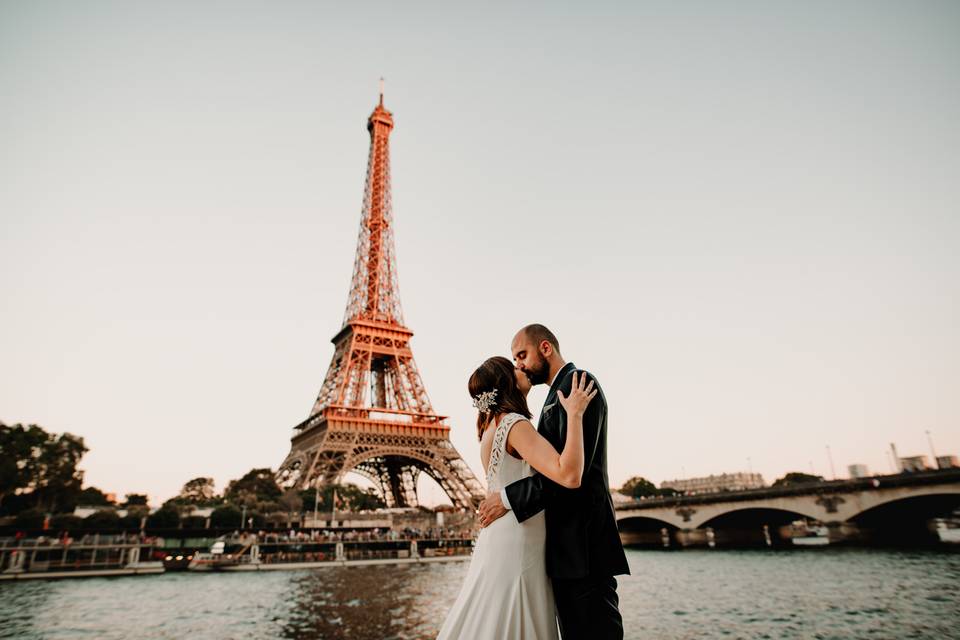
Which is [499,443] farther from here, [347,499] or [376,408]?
[347,499]

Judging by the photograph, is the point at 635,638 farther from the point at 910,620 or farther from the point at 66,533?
the point at 66,533

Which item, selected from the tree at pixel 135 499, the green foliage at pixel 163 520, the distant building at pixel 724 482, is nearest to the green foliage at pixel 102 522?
the green foliage at pixel 163 520

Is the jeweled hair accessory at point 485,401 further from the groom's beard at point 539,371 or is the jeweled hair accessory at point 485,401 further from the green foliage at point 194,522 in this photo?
the green foliage at point 194,522

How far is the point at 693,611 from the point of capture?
16.7 m

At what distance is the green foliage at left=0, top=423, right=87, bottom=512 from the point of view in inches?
1868

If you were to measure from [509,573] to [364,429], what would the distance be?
4315cm

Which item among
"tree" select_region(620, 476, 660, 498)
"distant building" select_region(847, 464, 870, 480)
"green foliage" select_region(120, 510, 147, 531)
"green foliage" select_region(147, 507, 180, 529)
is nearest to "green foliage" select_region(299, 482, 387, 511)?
"green foliage" select_region(147, 507, 180, 529)

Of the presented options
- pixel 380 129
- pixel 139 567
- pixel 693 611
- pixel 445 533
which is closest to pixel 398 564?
pixel 445 533

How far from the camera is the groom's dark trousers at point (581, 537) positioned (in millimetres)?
2668

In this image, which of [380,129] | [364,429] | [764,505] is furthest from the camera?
[380,129]

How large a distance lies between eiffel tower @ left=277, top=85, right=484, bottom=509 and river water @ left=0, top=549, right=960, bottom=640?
1334 cm

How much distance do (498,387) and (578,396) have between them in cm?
51

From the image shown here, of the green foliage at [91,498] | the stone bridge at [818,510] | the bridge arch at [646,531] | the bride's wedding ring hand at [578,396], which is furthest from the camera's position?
the bridge arch at [646,531]

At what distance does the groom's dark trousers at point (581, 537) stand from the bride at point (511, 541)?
87 mm
